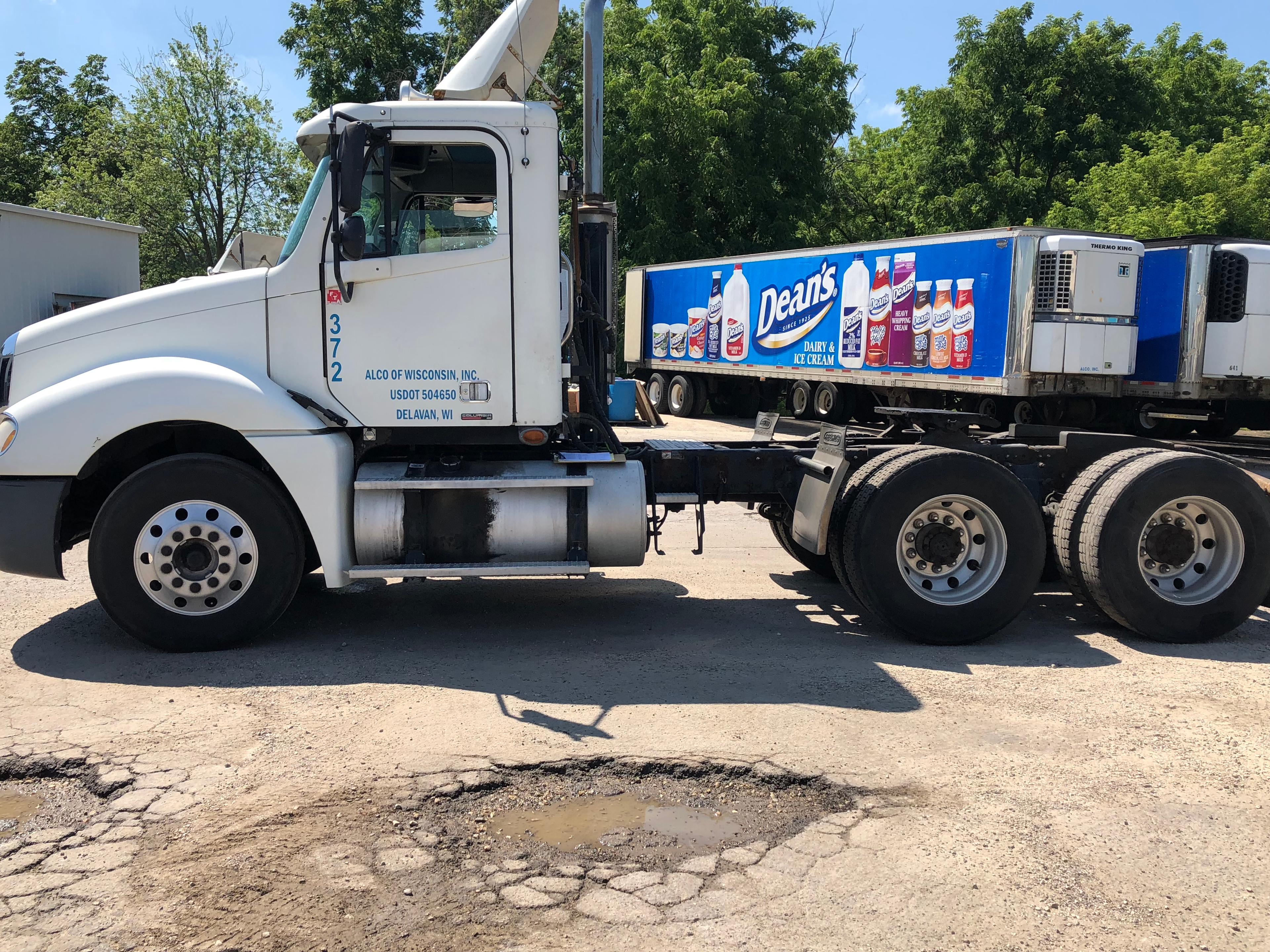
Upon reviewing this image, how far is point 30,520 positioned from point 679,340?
20642mm

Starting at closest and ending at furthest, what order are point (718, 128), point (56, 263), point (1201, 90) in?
point (56, 263) → point (718, 128) → point (1201, 90)

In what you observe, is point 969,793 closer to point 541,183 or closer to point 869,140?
→ point 541,183

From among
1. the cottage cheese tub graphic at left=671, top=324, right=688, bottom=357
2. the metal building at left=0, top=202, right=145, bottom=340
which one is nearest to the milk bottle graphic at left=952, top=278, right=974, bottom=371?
the cottage cheese tub graphic at left=671, top=324, right=688, bottom=357

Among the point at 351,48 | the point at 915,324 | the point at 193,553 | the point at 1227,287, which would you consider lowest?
the point at 193,553

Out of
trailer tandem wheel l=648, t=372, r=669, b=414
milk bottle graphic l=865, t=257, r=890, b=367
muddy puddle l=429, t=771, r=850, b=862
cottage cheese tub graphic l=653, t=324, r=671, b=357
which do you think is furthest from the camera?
trailer tandem wheel l=648, t=372, r=669, b=414

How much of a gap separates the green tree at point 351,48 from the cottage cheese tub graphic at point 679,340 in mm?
13051

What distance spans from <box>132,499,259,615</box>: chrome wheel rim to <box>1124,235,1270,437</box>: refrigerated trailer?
1442cm

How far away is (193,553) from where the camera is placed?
593cm

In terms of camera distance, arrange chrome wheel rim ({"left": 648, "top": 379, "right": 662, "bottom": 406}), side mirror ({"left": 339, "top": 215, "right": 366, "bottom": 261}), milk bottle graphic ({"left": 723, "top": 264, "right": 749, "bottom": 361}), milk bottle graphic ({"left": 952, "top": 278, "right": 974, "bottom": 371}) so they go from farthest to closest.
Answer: chrome wheel rim ({"left": 648, "top": 379, "right": 662, "bottom": 406}) → milk bottle graphic ({"left": 723, "top": 264, "right": 749, "bottom": 361}) → milk bottle graphic ({"left": 952, "top": 278, "right": 974, "bottom": 371}) → side mirror ({"left": 339, "top": 215, "right": 366, "bottom": 261})

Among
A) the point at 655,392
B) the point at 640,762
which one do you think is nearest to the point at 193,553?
the point at 640,762

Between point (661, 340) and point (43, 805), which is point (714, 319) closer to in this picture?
point (661, 340)

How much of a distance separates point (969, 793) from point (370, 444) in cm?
382

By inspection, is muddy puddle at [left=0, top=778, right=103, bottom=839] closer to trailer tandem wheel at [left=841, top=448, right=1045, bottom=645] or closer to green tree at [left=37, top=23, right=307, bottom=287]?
trailer tandem wheel at [left=841, top=448, right=1045, bottom=645]

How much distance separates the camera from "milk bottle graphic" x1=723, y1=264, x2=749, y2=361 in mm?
22906
